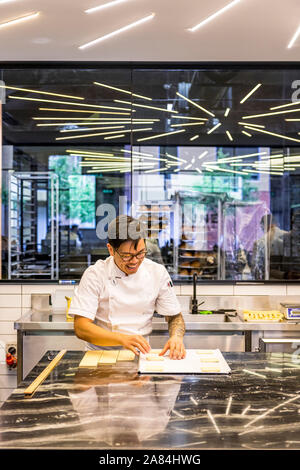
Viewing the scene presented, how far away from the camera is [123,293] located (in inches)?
105

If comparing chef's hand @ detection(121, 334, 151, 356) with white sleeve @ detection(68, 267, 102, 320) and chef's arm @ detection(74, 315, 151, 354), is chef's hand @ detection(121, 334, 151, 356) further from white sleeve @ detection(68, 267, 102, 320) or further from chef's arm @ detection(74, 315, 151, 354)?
white sleeve @ detection(68, 267, 102, 320)

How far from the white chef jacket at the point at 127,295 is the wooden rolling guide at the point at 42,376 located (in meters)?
0.36

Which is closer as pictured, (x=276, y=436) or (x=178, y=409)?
(x=276, y=436)

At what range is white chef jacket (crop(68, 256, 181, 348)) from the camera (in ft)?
8.67

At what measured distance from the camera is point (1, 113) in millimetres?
4250

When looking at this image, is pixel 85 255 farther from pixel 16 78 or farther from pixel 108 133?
pixel 16 78

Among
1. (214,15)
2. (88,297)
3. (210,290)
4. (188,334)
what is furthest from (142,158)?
(88,297)

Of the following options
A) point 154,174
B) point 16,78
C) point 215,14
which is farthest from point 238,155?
point 16,78

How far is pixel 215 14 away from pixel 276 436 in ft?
8.48

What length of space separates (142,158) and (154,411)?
2.96 m

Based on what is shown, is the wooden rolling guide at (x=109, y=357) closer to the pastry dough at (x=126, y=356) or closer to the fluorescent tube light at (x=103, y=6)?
the pastry dough at (x=126, y=356)

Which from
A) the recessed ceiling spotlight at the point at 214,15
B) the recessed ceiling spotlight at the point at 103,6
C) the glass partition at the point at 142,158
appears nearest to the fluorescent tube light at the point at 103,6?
the recessed ceiling spotlight at the point at 103,6

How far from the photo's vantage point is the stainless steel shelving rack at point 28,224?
4254 mm

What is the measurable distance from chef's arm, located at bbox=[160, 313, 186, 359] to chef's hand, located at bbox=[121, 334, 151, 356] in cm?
10
